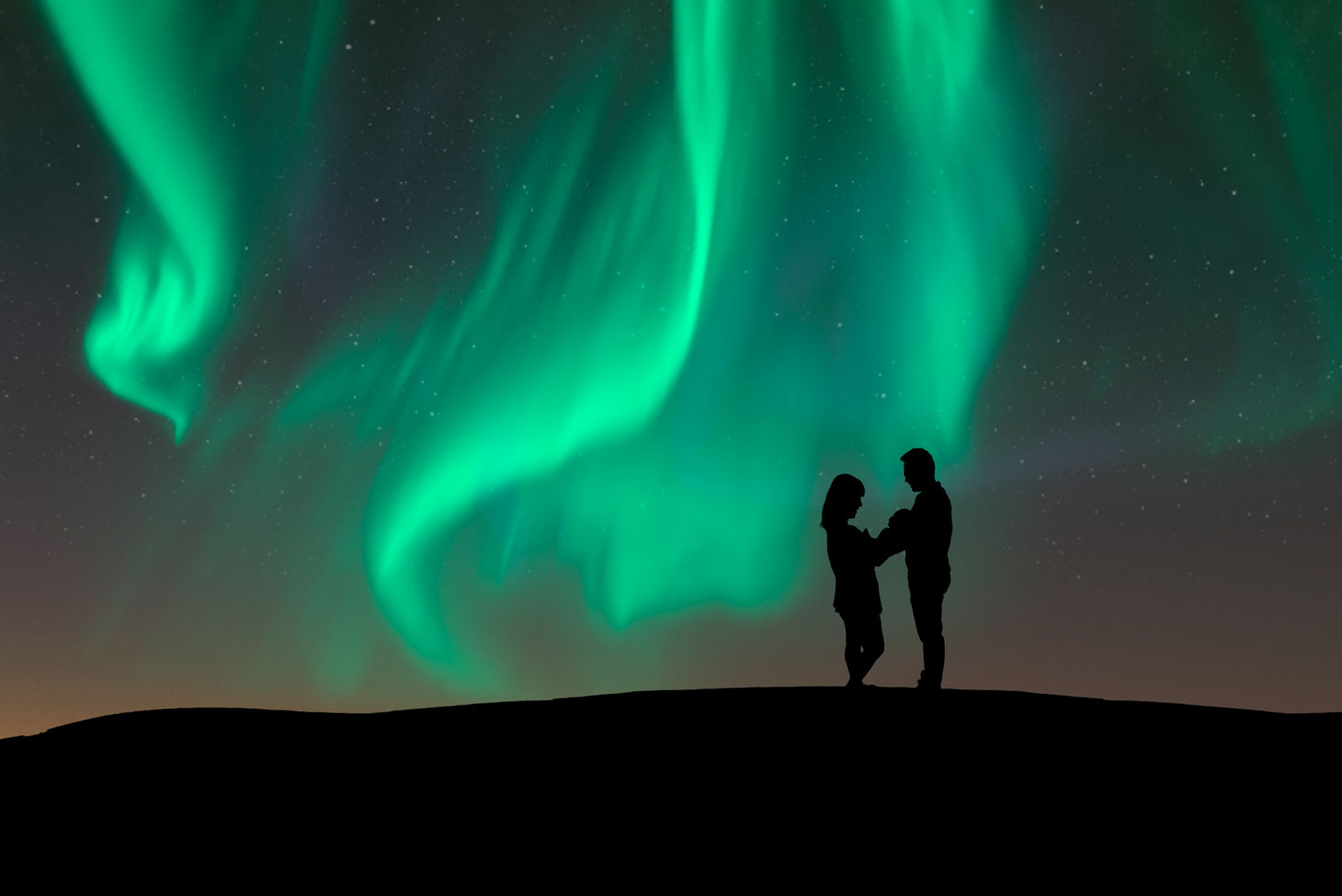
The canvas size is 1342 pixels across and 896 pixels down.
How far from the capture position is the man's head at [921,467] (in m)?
7.55

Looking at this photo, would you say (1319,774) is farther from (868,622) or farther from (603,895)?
(603,895)

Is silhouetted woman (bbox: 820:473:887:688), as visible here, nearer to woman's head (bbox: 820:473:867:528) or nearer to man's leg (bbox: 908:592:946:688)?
woman's head (bbox: 820:473:867:528)

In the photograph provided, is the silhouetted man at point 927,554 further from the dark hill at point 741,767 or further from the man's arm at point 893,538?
the dark hill at point 741,767

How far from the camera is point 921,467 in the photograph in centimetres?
756

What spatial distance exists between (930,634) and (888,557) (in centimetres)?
69

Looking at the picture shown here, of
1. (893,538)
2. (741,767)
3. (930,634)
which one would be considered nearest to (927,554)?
(893,538)

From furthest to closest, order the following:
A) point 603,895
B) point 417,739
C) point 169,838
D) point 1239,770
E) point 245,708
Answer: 1. point 245,708
2. point 417,739
3. point 1239,770
4. point 169,838
5. point 603,895

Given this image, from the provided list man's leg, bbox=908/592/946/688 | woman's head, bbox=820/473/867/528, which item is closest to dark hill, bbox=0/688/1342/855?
man's leg, bbox=908/592/946/688

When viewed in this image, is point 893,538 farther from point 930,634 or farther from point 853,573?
point 930,634

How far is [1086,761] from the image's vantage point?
578cm

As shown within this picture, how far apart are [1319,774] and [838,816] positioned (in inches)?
108

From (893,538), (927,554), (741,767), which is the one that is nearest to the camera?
(741,767)

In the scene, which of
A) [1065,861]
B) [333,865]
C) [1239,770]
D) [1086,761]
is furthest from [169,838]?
[1239,770]

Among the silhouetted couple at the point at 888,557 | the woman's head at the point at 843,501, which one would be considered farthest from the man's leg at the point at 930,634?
the woman's head at the point at 843,501
